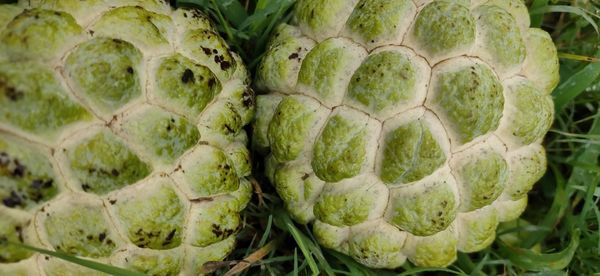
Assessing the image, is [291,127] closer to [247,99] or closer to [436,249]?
[247,99]

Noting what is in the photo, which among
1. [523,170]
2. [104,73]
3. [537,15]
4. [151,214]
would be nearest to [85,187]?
[151,214]

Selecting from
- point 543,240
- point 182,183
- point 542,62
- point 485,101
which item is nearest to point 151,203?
point 182,183

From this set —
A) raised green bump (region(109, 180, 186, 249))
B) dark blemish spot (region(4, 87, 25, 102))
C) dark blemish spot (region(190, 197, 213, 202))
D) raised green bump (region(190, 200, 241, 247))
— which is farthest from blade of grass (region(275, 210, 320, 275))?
dark blemish spot (region(4, 87, 25, 102))

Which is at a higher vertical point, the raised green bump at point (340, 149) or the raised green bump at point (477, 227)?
the raised green bump at point (340, 149)

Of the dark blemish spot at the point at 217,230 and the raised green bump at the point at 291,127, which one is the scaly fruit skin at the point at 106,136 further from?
the raised green bump at the point at 291,127

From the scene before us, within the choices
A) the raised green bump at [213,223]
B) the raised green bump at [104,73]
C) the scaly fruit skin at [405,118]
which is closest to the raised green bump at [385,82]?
the scaly fruit skin at [405,118]

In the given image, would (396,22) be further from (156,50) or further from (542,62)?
(156,50)
